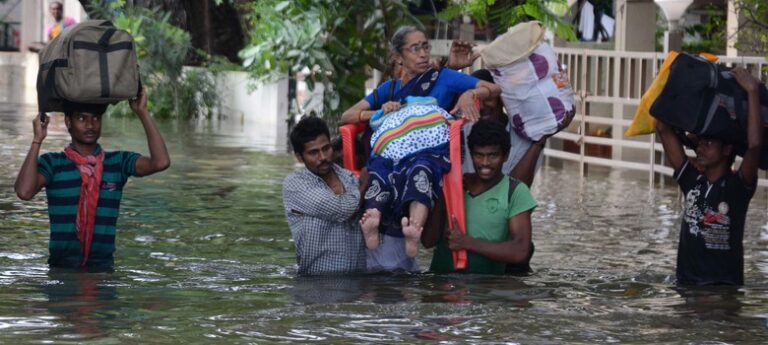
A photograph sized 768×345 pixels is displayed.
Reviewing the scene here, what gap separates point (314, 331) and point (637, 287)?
2526 mm

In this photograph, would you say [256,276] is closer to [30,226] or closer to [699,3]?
[30,226]

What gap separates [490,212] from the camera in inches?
348

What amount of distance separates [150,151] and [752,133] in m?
3.13

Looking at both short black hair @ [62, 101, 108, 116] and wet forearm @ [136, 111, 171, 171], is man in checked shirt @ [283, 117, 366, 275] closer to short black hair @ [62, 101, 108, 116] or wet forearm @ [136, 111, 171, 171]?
wet forearm @ [136, 111, 171, 171]

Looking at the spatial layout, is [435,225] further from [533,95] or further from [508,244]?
[533,95]

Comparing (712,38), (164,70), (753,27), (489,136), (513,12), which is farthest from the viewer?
(164,70)

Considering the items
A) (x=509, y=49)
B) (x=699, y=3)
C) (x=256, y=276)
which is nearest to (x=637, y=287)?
(x=509, y=49)

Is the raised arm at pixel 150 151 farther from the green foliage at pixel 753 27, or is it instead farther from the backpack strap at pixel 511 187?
the green foliage at pixel 753 27

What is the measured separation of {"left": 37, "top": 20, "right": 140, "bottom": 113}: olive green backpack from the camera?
28.9 feet

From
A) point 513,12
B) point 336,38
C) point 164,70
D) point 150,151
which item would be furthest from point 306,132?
point 164,70

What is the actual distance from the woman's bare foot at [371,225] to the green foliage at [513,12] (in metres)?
11.3

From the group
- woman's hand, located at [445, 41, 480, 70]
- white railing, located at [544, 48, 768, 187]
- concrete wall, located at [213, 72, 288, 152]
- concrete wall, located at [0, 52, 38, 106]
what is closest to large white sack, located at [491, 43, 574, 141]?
woman's hand, located at [445, 41, 480, 70]

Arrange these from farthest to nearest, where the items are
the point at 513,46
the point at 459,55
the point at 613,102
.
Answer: the point at 613,102
the point at 459,55
the point at 513,46

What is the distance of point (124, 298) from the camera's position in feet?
28.0
